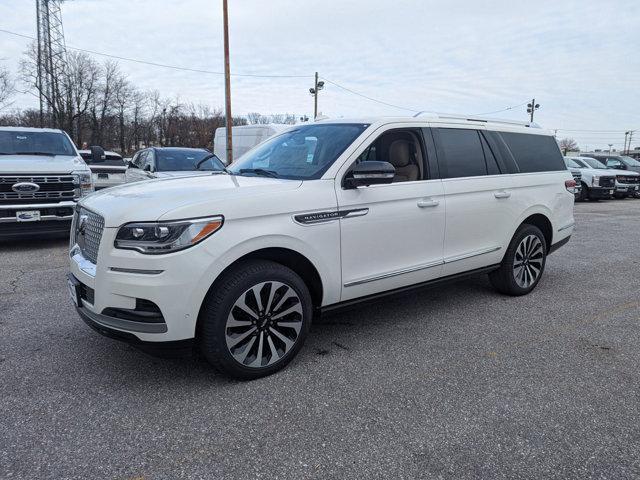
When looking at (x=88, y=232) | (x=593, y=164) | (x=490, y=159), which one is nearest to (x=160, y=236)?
(x=88, y=232)

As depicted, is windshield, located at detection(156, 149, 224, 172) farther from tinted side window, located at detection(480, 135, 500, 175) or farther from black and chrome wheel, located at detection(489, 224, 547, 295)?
black and chrome wheel, located at detection(489, 224, 547, 295)

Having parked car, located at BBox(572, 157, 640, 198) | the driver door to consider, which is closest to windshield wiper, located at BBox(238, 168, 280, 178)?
the driver door

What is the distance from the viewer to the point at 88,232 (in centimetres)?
325

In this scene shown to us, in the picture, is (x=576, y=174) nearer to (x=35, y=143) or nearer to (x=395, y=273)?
(x=395, y=273)

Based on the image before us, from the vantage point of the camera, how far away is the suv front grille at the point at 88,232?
10.00 ft

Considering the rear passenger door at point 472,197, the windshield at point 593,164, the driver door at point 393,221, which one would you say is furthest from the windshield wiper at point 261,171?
the windshield at point 593,164

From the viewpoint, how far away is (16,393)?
302 cm

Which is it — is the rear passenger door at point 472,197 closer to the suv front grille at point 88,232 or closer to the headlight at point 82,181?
the suv front grille at point 88,232

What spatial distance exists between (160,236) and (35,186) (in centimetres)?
A: 580

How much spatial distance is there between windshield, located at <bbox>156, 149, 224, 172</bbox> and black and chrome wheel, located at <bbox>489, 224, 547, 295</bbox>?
6.29 meters

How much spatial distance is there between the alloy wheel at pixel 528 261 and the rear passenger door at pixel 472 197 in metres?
0.32

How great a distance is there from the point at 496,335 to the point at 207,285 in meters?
2.55

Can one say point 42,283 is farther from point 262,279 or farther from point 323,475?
point 323,475

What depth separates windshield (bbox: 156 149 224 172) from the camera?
32.0 ft
